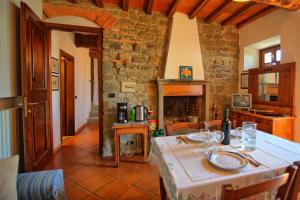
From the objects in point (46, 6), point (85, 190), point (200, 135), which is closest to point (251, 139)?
point (200, 135)

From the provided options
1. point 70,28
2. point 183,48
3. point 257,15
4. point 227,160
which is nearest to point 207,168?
point 227,160

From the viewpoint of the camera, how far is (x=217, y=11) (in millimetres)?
3062

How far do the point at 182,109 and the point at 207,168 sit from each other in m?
2.72

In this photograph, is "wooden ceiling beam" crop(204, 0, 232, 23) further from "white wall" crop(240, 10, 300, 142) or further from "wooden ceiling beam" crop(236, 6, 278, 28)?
"white wall" crop(240, 10, 300, 142)

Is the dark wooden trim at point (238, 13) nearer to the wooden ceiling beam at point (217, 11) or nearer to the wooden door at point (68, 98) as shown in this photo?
the wooden ceiling beam at point (217, 11)

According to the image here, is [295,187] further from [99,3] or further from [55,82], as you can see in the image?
[55,82]

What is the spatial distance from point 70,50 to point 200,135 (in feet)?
12.5

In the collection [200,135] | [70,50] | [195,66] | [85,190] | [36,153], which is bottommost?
[85,190]

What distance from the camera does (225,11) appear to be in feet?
10.2

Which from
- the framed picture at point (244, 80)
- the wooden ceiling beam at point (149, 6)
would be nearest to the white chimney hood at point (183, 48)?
the wooden ceiling beam at point (149, 6)

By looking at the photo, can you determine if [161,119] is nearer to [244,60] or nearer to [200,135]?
[200,135]

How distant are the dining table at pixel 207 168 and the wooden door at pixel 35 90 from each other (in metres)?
1.58

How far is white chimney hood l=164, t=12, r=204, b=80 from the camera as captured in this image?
10.3ft

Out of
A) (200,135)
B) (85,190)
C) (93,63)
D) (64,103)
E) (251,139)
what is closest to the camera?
(251,139)
